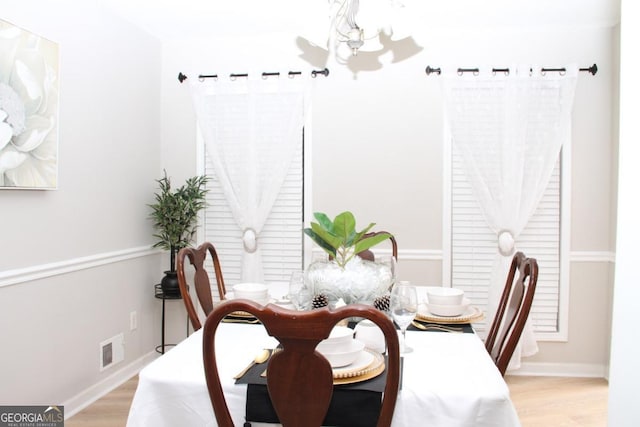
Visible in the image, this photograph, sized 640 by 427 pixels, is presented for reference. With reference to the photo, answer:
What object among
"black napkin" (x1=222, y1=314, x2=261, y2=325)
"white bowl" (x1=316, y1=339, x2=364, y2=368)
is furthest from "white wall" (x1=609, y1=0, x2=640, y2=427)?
"black napkin" (x1=222, y1=314, x2=261, y2=325)

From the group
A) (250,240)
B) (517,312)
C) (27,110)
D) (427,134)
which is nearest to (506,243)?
(427,134)

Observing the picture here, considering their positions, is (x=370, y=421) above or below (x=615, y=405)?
below

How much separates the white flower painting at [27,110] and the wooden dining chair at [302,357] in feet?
5.75

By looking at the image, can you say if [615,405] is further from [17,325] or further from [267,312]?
[17,325]

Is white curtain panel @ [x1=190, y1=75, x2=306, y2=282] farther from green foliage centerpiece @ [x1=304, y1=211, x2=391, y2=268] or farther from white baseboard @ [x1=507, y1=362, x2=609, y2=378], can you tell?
white baseboard @ [x1=507, y1=362, x2=609, y2=378]

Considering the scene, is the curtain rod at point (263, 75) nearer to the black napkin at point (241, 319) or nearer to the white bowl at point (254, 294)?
the white bowl at point (254, 294)

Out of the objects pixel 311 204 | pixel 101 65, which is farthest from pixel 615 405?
pixel 101 65

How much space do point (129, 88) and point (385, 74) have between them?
178 centimetres

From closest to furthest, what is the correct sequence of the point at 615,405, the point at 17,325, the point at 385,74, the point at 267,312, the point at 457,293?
1. the point at 615,405
2. the point at 267,312
3. the point at 457,293
4. the point at 17,325
5. the point at 385,74

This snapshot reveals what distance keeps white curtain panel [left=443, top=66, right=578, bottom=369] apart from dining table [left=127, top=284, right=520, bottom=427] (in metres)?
2.02

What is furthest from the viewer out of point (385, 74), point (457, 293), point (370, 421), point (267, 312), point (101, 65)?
point (385, 74)

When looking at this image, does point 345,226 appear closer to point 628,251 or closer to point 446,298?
point 446,298

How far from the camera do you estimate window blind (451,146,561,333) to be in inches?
140

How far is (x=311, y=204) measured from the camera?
372cm
